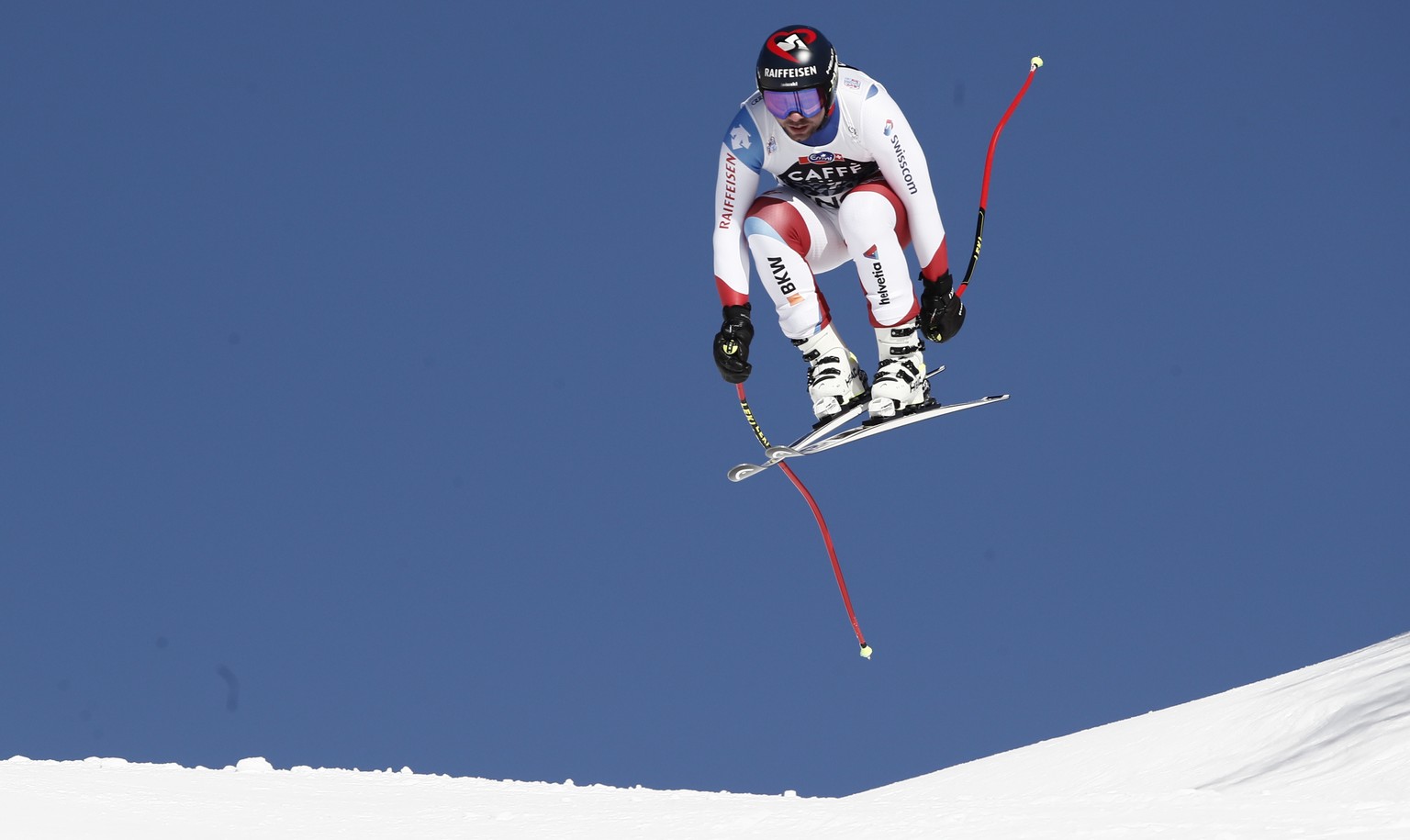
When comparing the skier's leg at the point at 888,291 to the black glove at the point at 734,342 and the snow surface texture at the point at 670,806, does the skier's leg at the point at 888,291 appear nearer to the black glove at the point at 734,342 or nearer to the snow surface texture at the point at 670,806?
the black glove at the point at 734,342

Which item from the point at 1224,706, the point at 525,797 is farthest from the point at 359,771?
the point at 1224,706

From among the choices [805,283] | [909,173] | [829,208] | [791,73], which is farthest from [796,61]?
[805,283]

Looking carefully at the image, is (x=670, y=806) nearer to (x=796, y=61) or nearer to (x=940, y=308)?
(x=940, y=308)

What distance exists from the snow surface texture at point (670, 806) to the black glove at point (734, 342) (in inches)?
76.9

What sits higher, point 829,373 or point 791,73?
point 791,73

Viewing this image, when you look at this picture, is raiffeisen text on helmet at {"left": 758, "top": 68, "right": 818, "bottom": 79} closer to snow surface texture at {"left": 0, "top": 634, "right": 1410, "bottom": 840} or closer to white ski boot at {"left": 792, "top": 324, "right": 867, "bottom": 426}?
white ski boot at {"left": 792, "top": 324, "right": 867, "bottom": 426}

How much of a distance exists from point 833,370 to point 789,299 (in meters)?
0.40

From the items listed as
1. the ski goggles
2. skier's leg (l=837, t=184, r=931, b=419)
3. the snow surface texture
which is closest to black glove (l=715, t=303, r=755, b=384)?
skier's leg (l=837, t=184, r=931, b=419)

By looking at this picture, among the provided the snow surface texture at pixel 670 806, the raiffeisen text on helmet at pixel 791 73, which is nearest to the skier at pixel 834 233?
the raiffeisen text on helmet at pixel 791 73

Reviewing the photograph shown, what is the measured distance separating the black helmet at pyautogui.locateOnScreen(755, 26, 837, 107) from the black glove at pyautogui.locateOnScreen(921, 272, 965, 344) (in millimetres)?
1115

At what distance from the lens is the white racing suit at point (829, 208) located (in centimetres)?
788

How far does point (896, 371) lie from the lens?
820cm

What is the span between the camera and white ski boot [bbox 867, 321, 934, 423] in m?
8.20

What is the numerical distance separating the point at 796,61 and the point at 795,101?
0.58ft
